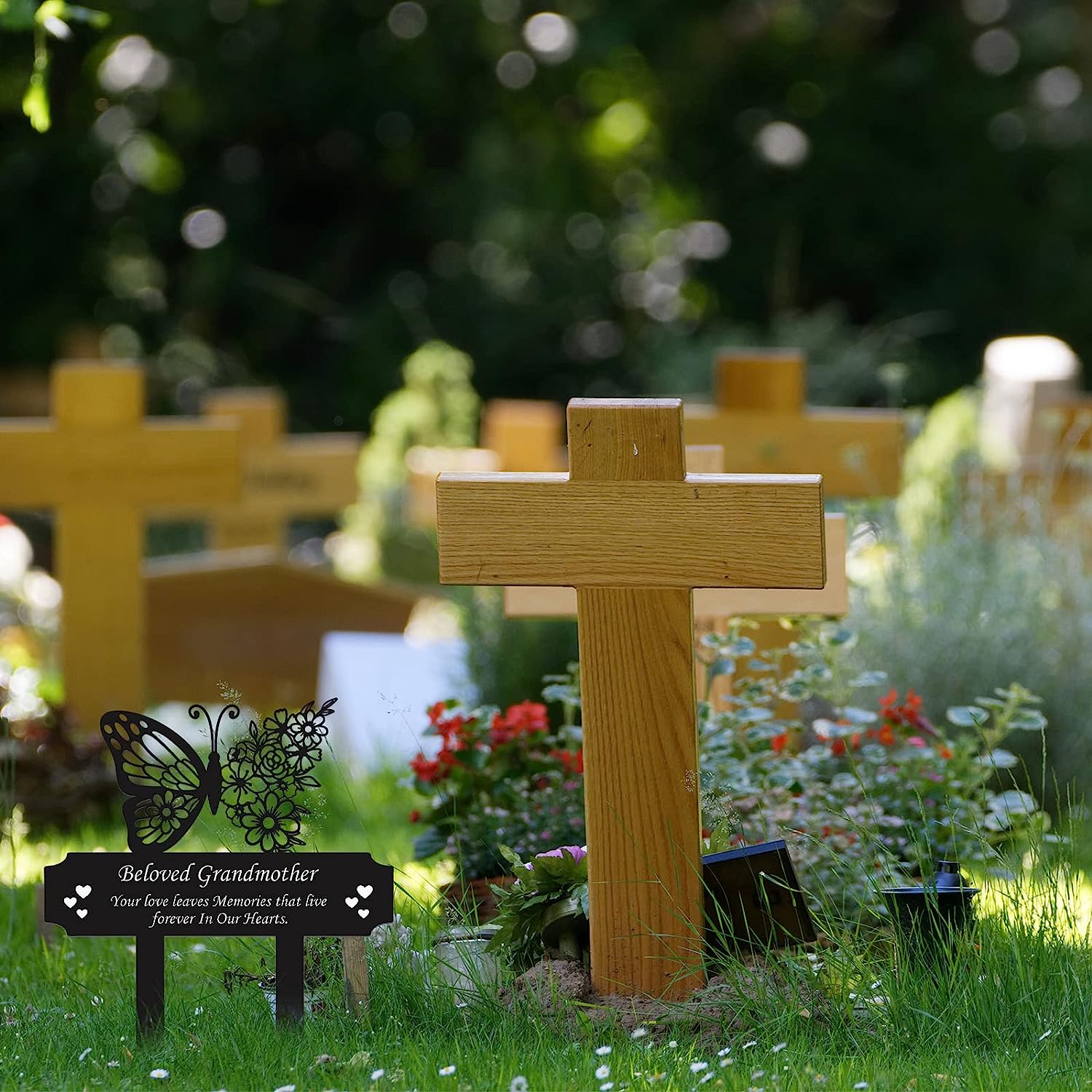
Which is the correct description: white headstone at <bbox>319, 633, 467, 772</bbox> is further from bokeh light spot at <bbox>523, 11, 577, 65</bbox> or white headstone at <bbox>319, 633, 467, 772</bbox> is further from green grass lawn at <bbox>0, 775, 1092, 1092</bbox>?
bokeh light spot at <bbox>523, 11, 577, 65</bbox>

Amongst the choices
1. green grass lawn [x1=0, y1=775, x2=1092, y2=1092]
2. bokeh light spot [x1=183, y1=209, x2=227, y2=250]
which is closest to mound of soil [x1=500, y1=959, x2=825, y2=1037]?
green grass lawn [x1=0, y1=775, x2=1092, y2=1092]

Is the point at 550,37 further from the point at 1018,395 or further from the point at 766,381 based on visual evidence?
the point at 766,381

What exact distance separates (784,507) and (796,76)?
1523 cm

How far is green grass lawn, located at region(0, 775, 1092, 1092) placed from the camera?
2.44 m

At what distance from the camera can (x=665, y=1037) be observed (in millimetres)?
2650

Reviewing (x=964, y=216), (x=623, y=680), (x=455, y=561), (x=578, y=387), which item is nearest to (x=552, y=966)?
(x=623, y=680)

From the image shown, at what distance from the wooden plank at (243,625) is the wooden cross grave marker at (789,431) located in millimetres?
2038

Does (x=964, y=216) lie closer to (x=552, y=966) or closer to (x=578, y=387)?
(x=578, y=387)

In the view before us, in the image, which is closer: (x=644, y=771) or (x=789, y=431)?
(x=644, y=771)

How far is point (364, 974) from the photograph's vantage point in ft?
8.91

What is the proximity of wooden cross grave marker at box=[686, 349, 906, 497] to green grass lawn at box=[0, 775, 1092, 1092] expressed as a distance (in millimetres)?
2379

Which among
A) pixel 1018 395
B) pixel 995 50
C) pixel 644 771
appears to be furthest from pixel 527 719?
pixel 995 50

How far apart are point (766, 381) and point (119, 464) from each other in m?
2.33

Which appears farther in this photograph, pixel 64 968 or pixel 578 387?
pixel 578 387
